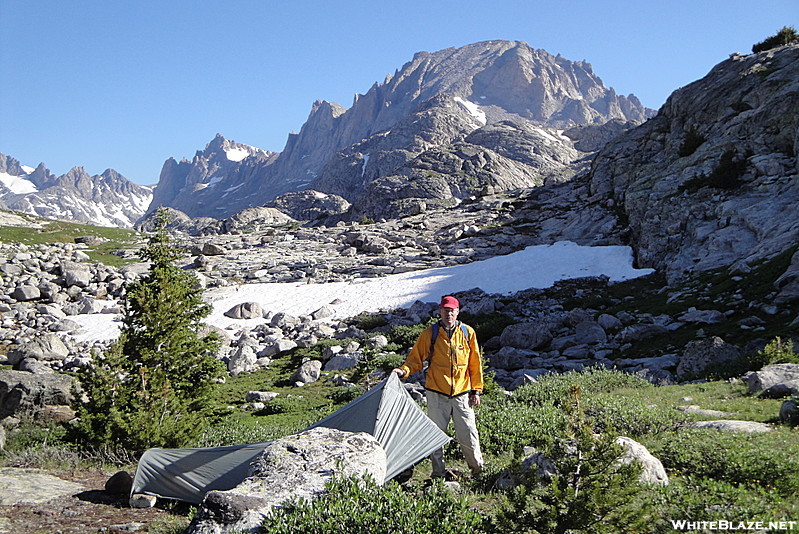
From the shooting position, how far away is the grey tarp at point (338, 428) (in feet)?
21.7

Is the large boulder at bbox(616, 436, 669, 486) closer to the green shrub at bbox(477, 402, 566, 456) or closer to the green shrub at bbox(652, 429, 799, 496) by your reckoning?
the green shrub at bbox(652, 429, 799, 496)

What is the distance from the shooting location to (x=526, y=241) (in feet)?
147

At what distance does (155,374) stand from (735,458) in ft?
34.5

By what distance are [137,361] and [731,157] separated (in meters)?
35.4


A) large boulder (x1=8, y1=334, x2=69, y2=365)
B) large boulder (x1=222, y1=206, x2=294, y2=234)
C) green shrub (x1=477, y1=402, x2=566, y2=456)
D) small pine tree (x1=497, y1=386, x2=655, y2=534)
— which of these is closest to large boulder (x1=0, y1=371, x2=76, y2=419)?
large boulder (x1=8, y1=334, x2=69, y2=365)

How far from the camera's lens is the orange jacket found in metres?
7.44

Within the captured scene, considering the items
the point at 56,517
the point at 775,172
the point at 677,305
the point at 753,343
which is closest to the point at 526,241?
the point at 775,172

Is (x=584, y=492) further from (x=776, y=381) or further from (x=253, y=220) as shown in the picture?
(x=253, y=220)

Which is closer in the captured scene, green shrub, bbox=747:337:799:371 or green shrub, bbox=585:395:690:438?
green shrub, bbox=585:395:690:438

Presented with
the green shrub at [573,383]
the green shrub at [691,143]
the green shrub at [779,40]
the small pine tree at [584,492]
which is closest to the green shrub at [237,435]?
the green shrub at [573,383]

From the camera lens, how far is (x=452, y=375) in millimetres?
7445

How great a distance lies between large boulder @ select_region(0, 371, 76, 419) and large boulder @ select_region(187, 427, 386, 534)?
426 inches

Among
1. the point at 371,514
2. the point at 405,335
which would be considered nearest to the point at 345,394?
the point at 405,335

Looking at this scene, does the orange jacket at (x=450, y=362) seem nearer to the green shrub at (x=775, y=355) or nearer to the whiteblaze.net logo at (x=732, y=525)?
the whiteblaze.net logo at (x=732, y=525)
